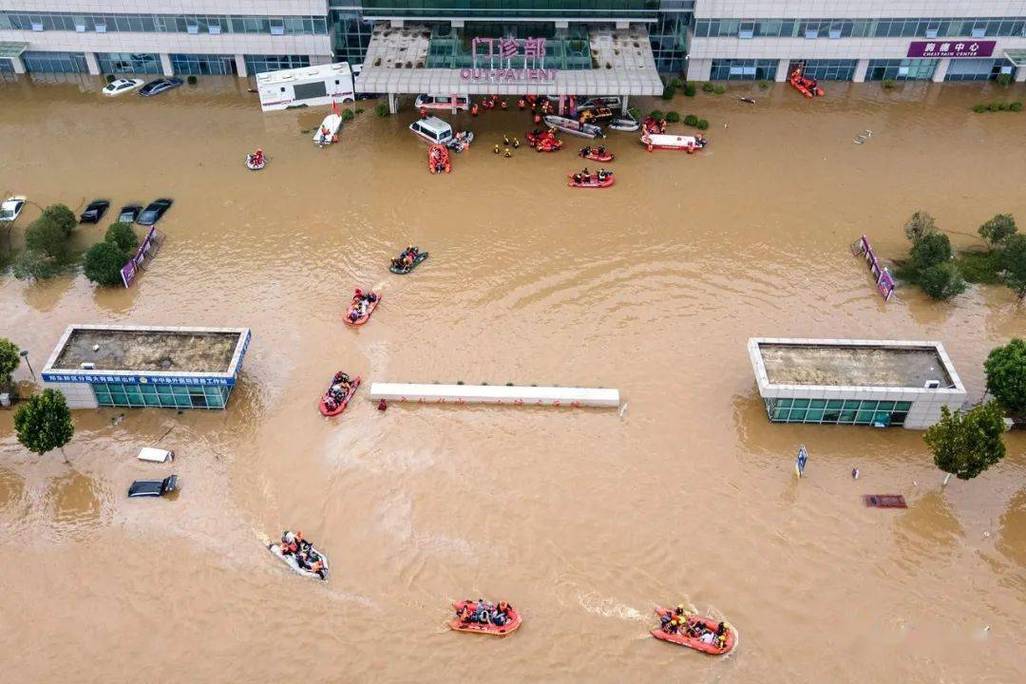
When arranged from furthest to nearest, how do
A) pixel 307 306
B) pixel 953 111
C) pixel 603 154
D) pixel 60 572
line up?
pixel 953 111 → pixel 603 154 → pixel 307 306 → pixel 60 572

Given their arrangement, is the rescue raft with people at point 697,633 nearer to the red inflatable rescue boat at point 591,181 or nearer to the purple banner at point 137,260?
the red inflatable rescue boat at point 591,181

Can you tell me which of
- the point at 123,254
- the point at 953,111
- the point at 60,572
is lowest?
the point at 60,572

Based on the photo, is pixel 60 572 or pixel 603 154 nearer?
pixel 60 572

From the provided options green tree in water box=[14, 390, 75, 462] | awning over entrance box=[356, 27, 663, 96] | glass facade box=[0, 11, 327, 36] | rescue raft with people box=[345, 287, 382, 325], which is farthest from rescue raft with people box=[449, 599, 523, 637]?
glass facade box=[0, 11, 327, 36]

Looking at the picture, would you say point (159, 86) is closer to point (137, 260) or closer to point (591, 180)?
point (137, 260)

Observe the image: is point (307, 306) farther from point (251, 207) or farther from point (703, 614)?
point (703, 614)

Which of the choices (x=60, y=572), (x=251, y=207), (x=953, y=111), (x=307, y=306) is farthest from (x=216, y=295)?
(x=953, y=111)

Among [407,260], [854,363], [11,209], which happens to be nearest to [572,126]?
[407,260]
